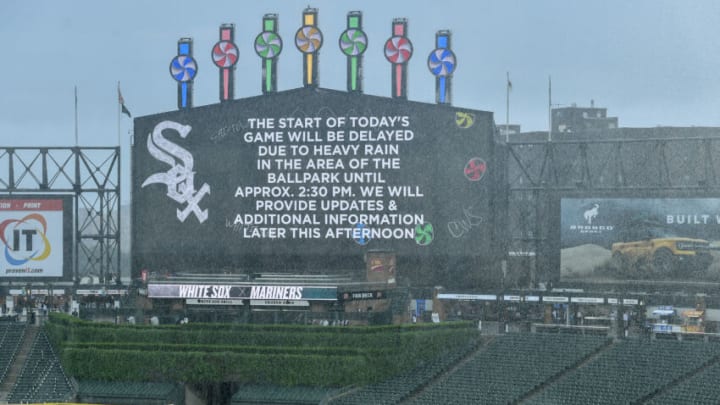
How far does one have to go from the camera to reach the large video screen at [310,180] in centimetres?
4769

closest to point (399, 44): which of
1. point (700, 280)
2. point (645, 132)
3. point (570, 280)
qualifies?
point (570, 280)

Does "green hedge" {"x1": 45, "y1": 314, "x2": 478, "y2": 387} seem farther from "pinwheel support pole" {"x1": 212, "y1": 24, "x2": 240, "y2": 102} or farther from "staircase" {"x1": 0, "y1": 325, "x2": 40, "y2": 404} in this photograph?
"pinwheel support pole" {"x1": 212, "y1": 24, "x2": 240, "y2": 102}

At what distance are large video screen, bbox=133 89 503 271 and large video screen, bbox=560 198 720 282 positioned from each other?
3486 millimetres

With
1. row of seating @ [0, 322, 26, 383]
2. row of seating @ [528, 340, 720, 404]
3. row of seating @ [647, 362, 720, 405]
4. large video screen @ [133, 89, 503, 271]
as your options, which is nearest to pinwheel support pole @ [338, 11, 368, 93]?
large video screen @ [133, 89, 503, 271]

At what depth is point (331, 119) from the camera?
162 ft

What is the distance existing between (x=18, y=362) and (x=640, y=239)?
86.3 feet

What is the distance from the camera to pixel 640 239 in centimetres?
4606

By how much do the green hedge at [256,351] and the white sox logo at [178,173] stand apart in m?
6.44

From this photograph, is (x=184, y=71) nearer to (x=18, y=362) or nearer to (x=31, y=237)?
(x=31, y=237)

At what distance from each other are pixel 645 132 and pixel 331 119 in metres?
36.4

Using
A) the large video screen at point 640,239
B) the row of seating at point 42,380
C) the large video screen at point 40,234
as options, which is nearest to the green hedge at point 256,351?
the row of seating at point 42,380

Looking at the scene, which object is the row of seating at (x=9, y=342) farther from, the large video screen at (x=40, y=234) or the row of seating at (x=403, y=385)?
the row of seating at (x=403, y=385)

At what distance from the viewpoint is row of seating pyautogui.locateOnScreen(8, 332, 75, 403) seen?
44312mm

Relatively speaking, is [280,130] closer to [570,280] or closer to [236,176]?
[236,176]
